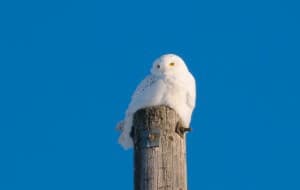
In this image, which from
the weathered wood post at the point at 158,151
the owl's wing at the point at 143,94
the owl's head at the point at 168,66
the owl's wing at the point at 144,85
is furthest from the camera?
the owl's head at the point at 168,66

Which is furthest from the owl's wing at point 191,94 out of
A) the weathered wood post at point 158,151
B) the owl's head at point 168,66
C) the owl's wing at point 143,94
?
the weathered wood post at point 158,151

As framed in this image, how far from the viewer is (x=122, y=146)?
5.80 meters

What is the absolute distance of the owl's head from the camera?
6.56 meters

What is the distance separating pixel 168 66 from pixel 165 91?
796mm

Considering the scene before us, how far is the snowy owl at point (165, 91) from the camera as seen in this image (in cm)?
557

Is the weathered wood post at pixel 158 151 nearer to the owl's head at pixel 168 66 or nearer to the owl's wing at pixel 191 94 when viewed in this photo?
the owl's wing at pixel 191 94

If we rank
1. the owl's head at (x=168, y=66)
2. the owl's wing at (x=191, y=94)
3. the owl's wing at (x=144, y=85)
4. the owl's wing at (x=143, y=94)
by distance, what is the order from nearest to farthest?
the owl's wing at (x=143, y=94)
the owl's wing at (x=144, y=85)
the owl's wing at (x=191, y=94)
the owl's head at (x=168, y=66)

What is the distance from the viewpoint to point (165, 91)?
5.91 meters

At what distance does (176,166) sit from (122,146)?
909mm

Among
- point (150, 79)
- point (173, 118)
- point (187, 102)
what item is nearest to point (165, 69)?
point (150, 79)

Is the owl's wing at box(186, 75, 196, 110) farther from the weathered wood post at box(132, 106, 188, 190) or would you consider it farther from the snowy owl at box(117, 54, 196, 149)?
the weathered wood post at box(132, 106, 188, 190)

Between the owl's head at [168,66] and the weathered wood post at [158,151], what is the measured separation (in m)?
1.21

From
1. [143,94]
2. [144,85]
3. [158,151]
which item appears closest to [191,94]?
[144,85]

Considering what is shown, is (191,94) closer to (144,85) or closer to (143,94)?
(144,85)
